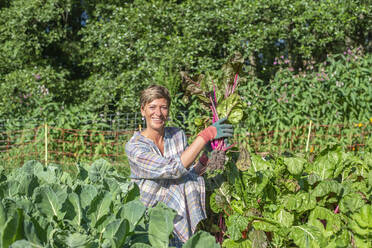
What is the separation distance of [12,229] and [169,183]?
1232mm

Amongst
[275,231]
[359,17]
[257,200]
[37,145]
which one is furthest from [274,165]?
[359,17]

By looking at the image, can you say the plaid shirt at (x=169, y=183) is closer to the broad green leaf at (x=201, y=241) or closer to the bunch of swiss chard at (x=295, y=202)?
the bunch of swiss chard at (x=295, y=202)

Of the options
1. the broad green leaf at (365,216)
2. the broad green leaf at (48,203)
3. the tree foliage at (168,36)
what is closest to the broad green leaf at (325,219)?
the broad green leaf at (365,216)

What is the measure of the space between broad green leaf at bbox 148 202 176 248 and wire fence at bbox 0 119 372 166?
4022 millimetres

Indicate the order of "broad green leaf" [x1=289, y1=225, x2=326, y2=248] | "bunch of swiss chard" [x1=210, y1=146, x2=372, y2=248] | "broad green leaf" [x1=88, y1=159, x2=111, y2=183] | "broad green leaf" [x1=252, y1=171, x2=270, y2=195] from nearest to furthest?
"broad green leaf" [x1=88, y1=159, x2=111, y2=183], "broad green leaf" [x1=289, y1=225, x2=326, y2=248], "bunch of swiss chard" [x1=210, y1=146, x2=372, y2=248], "broad green leaf" [x1=252, y1=171, x2=270, y2=195]

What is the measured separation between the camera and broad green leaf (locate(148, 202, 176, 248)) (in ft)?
3.46

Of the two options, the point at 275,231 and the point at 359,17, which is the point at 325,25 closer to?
the point at 359,17

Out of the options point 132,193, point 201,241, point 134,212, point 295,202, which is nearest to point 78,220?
point 134,212

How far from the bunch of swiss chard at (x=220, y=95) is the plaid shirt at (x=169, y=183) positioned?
230mm

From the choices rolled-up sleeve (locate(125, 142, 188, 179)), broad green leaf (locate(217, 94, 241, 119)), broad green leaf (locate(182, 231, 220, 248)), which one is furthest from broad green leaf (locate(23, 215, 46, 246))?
broad green leaf (locate(217, 94, 241, 119))

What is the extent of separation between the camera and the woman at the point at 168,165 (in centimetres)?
193

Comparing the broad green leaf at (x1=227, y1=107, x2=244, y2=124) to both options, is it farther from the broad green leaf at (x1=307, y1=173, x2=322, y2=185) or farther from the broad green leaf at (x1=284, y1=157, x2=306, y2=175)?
the broad green leaf at (x1=307, y1=173, x2=322, y2=185)

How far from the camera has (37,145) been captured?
5336 mm

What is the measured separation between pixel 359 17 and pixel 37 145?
244 inches
